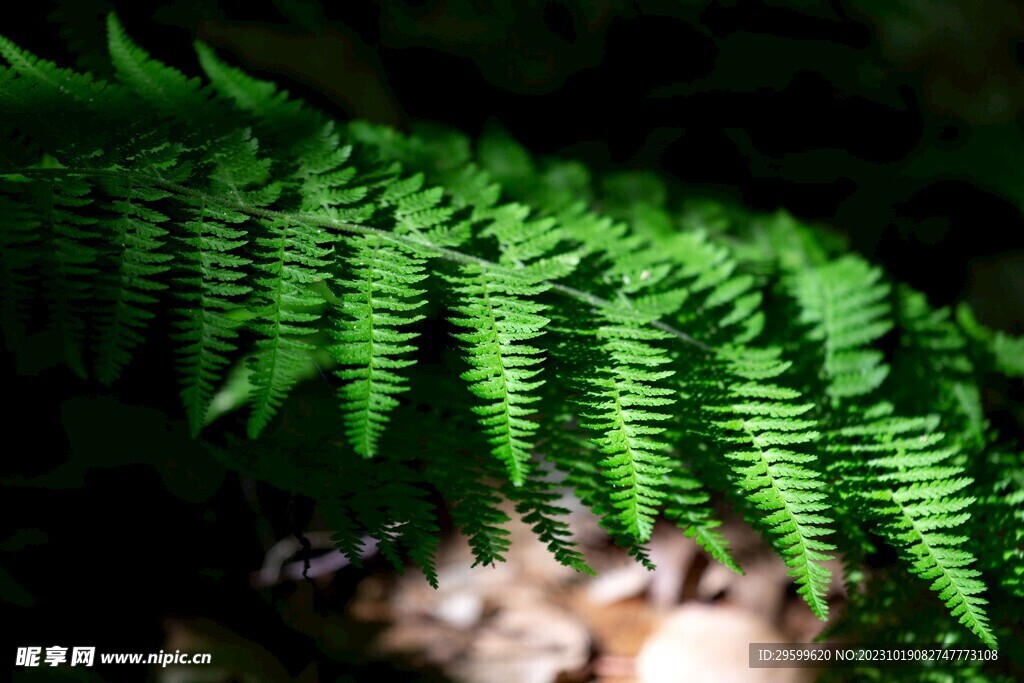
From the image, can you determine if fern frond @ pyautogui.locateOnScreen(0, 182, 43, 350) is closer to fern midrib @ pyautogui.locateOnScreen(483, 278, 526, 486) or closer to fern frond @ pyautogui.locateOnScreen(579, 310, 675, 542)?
fern midrib @ pyautogui.locateOnScreen(483, 278, 526, 486)

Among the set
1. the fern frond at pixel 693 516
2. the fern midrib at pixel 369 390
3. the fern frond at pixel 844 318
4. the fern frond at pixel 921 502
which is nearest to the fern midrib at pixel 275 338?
the fern midrib at pixel 369 390

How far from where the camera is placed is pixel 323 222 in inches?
62.7

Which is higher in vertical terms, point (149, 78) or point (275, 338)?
point (149, 78)

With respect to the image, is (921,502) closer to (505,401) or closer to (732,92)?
(505,401)

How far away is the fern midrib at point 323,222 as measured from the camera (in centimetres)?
147

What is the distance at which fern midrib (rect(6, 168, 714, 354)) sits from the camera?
1.47 meters

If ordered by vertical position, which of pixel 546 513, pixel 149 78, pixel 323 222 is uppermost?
pixel 149 78

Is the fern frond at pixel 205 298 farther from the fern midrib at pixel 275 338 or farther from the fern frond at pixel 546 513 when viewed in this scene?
the fern frond at pixel 546 513

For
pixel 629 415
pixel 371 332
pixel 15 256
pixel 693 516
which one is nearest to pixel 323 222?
pixel 371 332

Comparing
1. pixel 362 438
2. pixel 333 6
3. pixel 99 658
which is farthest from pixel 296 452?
pixel 333 6

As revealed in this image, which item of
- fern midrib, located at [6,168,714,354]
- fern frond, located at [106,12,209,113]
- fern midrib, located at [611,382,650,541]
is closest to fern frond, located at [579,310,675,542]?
fern midrib, located at [611,382,650,541]

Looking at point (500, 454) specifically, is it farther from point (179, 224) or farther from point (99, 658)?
point (99, 658)

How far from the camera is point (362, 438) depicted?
1.32 m

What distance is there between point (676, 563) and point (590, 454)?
1027mm
